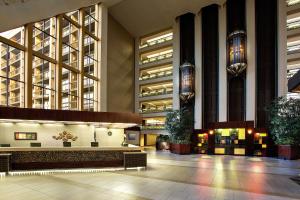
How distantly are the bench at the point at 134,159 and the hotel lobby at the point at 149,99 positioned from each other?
44 mm

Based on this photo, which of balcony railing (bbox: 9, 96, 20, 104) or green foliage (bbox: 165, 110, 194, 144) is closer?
balcony railing (bbox: 9, 96, 20, 104)

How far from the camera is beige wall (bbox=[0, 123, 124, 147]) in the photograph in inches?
426

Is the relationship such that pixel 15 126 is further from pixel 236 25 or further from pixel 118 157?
pixel 236 25

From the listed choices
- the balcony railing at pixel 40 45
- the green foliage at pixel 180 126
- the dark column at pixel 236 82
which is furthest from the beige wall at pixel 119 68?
the dark column at pixel 236 82

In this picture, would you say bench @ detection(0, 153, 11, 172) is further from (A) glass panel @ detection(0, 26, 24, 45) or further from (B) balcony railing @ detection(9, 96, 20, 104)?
(A) glass panel @ detection(0, 26, 24, 45)

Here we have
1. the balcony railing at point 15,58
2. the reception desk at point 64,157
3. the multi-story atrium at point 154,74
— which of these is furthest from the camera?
the multi-story atrium at point 154,74

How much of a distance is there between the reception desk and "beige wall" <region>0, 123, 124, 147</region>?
141 cm

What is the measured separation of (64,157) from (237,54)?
15503 mm

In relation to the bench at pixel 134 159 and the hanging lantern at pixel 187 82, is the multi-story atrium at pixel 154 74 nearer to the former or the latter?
the hanging lantern at pixel 187 82

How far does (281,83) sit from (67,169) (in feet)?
52.5

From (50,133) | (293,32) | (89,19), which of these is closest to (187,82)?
(293,32)

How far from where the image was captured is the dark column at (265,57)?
19125mm

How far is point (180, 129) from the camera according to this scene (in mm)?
20578

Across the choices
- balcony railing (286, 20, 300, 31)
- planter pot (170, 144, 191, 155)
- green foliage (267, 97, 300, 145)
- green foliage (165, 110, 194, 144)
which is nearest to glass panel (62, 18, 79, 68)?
green foliage (165, 110, 194, 144)
